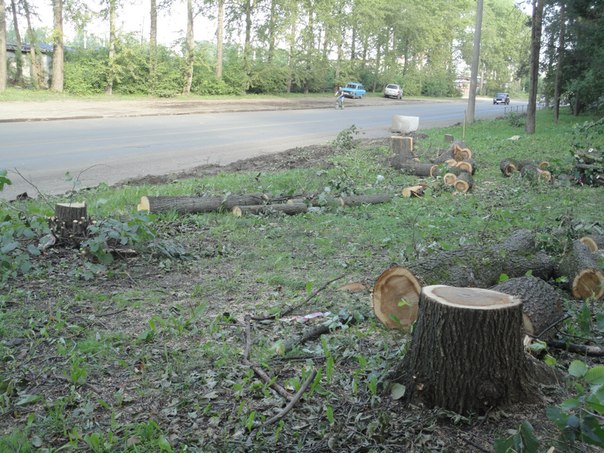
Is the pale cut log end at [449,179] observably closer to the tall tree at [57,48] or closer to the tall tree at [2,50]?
the tall tree at [2,50]

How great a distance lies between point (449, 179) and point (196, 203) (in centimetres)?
506

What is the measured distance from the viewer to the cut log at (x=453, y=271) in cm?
464

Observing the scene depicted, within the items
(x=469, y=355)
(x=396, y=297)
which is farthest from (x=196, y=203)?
(x=469, y=355)

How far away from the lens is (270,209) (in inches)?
360

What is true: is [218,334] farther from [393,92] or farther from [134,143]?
[393,92]

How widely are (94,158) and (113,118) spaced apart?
36.2 ft

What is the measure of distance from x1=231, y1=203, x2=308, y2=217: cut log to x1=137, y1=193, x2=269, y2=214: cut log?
0.18m

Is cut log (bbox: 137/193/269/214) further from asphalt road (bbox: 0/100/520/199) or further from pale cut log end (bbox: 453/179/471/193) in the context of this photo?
pale cut log end (bbox: 453/179/471/193)

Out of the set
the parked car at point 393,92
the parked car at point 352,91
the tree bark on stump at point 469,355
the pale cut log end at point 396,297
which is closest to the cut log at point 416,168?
the pale cut log end at point 396,297

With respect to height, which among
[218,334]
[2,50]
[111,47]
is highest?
[111,47]

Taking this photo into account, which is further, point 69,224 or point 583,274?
point 69,224

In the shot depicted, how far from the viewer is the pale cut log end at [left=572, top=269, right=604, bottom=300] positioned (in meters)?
5.48

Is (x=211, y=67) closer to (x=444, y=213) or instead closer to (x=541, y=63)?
(x=541, y=63)

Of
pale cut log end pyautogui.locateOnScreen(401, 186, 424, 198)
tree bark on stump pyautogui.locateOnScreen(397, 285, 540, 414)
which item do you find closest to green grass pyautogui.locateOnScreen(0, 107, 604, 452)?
tree bark on stump pyautogui.locateOnScreen(397, 285, 540, 414)
